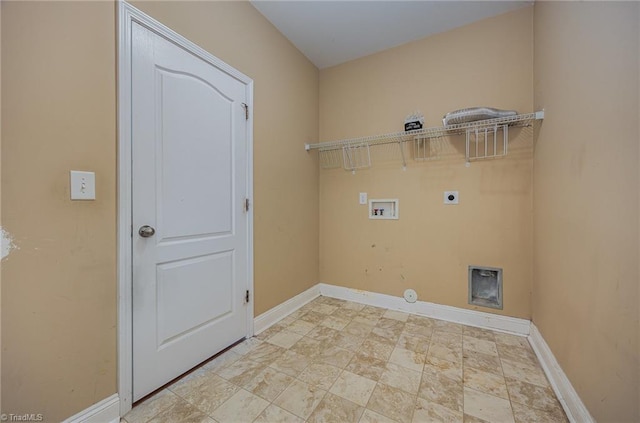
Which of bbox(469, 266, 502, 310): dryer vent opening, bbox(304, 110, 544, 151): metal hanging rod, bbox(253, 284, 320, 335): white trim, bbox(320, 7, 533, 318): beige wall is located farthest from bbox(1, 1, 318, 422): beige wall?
bbox(469, 266, 502, 310): dryer vent opening

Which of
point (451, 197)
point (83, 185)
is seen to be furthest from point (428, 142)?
point (83, 185)

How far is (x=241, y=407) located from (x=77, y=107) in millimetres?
1587

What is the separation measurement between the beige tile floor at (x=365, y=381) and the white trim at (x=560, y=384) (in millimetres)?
37

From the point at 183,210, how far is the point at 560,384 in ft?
7.53

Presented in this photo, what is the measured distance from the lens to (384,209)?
94.7 inches

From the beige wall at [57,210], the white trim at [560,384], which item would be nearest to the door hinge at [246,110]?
the beige wall at [57,210]

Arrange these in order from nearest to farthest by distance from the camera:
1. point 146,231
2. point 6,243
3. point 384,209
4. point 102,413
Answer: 1. point 6,243
2. point 102,413
3. point 146,231
4. point 384,209

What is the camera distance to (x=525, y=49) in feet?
6.02

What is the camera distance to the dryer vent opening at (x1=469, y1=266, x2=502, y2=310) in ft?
6.44

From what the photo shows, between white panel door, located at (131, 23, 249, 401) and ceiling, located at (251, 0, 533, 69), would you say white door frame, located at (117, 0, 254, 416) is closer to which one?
white panel door, located at (131, 23, 249, 401)

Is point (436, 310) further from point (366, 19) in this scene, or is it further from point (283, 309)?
point (366, 19)

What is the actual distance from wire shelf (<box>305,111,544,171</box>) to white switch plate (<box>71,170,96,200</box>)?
70.6 inches

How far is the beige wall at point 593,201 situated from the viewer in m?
0.83

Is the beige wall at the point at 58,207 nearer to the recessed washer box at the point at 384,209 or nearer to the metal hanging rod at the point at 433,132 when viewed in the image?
the metal hanging rod at the point at 433,132
